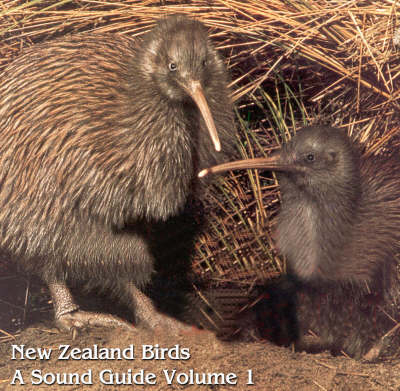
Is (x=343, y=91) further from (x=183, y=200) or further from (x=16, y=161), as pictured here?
(x=16, y=161)

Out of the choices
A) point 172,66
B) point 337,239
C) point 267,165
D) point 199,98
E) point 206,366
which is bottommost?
point 206,366

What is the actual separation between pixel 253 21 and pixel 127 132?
0.60 m

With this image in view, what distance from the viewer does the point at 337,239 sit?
6.77 feet

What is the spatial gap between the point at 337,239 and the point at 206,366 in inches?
24.4

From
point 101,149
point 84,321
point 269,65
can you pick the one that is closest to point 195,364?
point 84,321

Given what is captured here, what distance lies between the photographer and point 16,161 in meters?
2.08

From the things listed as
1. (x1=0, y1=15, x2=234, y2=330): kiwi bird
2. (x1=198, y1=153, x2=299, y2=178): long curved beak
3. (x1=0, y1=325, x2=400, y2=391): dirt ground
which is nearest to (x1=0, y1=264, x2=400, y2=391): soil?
(x1=0, y1=325, x2=400, y2=391): dirt ground

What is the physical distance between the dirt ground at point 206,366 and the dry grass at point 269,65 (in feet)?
0.96

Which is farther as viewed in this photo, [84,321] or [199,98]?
[84,321]

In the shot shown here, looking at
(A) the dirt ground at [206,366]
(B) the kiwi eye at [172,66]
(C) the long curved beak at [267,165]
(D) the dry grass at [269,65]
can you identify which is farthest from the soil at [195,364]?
(B) the kiwi eye at [172,66]

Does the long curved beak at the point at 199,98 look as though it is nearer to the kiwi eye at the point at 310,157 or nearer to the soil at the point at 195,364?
the kiwi eye at the point at 310,157

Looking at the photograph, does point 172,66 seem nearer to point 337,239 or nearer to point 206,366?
point 337,239

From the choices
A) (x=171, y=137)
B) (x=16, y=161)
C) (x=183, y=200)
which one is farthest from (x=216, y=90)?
(x=16, y=161)

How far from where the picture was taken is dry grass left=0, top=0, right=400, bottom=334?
208cm
